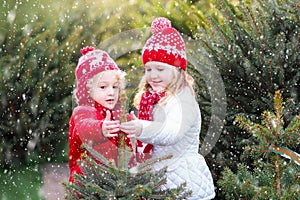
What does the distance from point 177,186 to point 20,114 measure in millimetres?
2903

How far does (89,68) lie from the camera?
8.61ft

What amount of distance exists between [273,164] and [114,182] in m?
0.84

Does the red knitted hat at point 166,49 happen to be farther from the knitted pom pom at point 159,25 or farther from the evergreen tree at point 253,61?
the evergreen tree at point 253,61

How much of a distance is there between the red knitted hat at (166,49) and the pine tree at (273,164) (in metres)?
0.41

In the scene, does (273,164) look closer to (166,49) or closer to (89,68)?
(166,49)

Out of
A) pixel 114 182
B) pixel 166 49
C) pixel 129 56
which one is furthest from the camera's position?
pixel 129 56

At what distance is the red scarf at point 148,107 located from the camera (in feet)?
8.29

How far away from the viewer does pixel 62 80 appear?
17.3 feet

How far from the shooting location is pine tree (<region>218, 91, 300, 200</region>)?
239 cm

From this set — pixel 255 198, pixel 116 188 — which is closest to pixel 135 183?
pixel 116 188

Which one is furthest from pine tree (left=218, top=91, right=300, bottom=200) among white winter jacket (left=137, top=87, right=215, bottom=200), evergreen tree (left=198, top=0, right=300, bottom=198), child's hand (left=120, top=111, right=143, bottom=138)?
evergreen tree (left=198, top=0, right=300, bottom=198)

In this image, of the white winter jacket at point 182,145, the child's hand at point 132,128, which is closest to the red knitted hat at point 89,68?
the white winter jacket at point 182,145

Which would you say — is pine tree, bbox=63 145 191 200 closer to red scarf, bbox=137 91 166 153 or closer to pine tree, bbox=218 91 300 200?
red scarf, bbox=137 91 166 153

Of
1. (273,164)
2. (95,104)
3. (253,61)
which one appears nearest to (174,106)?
(95,104)
